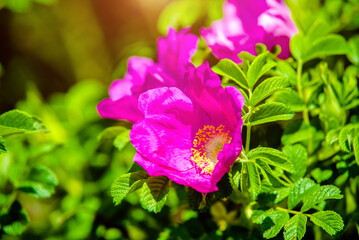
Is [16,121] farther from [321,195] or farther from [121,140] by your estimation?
[321,195]

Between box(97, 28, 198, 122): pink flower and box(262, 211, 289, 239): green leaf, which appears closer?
box(262, 211, 289, 239): green leaf

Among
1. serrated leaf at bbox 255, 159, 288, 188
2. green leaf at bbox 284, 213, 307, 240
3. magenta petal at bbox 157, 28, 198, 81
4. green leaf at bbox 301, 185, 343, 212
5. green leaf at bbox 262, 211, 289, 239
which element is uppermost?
magenta petal at bbox 157, 28, 198, 81

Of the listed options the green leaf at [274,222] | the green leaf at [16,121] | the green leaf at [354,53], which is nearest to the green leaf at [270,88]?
the green leaf at [274,222]

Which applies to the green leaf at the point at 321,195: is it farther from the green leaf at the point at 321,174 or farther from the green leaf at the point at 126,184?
the green leaf at the point at 126,184

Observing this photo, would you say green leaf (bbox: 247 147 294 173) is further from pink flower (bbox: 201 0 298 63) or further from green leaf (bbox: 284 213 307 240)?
pink flower (bbox: 201 0 298 63)

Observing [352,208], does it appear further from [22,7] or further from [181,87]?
[22,7]

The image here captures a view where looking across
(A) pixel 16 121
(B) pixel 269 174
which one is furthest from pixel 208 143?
(A) pixel 16 121

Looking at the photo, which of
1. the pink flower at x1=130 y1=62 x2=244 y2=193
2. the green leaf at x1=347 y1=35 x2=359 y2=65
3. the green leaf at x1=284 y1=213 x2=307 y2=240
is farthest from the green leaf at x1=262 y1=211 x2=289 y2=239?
the green leaf at x1=347 y1=35 x2=359 y2=65
